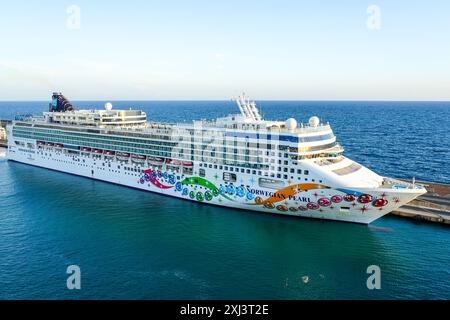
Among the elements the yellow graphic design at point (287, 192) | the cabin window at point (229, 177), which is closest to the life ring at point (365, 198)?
the yellow graphic design at point (287, 192)

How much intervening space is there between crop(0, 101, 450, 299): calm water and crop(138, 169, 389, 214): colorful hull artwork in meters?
1.56

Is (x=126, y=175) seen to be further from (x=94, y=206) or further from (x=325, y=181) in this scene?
(x=325, y=181)

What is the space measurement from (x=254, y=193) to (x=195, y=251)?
12.4 metres

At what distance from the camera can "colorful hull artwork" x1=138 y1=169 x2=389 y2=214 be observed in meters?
39.2

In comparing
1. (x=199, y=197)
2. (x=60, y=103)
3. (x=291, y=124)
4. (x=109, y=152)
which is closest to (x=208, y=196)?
(x=199, y=197)

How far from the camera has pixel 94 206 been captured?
48.6 m

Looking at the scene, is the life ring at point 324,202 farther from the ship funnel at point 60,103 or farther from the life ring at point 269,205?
the ship funnel at point 60,103

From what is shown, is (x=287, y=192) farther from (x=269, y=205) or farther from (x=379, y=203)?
(x=379, y=203)

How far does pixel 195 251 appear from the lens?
116ft

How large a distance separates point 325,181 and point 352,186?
2901 mm

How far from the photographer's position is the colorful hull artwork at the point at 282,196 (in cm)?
3925

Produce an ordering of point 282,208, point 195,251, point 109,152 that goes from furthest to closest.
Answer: point 109,152
point 282,208
point 195,251
